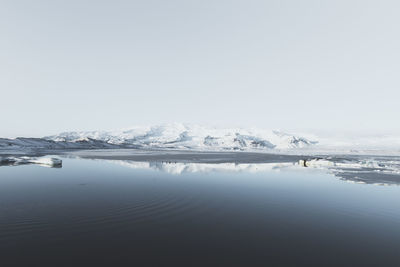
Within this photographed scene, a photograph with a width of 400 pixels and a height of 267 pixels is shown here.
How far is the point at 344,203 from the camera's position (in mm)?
14555

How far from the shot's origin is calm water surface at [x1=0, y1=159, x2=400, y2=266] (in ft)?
23.8

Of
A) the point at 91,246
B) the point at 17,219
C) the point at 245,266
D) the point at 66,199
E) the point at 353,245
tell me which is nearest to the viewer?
the point at 245,266

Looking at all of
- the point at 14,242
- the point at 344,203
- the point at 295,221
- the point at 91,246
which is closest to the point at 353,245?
the point at 295,221

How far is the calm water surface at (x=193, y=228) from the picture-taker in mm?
7254

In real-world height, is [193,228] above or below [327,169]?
below

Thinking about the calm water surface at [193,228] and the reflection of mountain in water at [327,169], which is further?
the reflection of mountain in water at [327,169]

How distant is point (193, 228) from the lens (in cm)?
971

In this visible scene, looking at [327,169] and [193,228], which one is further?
[327,169]

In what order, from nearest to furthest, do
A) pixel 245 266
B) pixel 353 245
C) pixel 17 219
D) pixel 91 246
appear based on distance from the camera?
1. pixel 245 266
2. pixel 91 246
3. pixel 353 245
4. pixel 17 219

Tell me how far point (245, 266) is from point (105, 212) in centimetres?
778

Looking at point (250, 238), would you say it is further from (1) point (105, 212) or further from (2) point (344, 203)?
(2) point (344, 203)

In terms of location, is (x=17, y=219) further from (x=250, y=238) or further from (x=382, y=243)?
(x=382, y=243)

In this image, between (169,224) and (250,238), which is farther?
(169,224)

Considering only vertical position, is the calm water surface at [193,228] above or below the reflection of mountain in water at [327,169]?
below
